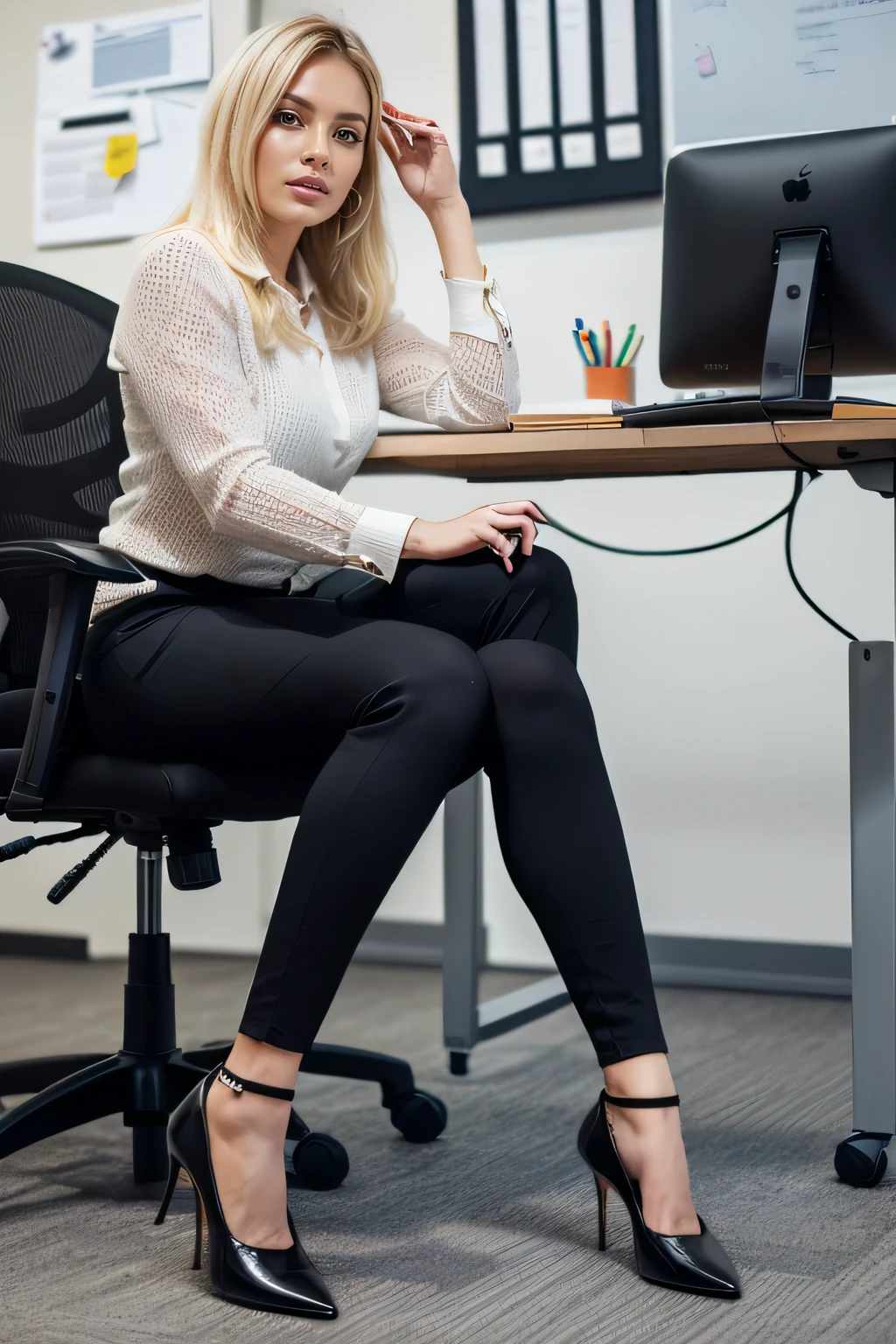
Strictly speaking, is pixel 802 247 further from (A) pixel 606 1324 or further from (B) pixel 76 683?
(A) pixel 606 1324

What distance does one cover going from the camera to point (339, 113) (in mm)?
1351

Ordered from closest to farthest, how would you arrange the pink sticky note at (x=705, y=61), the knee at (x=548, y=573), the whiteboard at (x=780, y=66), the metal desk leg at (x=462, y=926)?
1. the knee at (x=548, y=573)
2. the metal desk leg at (x=462, y=926)
3. the whiteboard at (x=780, y=66)
4. the pink sticky note at (x=705, y=61)

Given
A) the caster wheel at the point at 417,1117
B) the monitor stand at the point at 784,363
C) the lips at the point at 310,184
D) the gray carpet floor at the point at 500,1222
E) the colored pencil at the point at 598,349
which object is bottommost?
the gray carpet floor at the point at 500,1222

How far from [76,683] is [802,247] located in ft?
2.83

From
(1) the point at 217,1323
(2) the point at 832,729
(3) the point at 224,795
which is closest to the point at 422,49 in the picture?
(2) the point at 832,729

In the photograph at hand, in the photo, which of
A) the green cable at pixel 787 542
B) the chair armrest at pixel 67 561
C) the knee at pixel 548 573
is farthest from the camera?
the green cable at pixel 787 542

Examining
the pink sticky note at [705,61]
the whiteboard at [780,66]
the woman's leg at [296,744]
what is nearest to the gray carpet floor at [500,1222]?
the woman's leg at [296,744]

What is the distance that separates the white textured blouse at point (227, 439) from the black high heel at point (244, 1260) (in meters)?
0.47

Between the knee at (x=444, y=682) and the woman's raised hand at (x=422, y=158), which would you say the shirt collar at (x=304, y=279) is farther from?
the knee at (x=444, y=682)

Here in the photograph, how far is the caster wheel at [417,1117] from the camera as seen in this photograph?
1.47m

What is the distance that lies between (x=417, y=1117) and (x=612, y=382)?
92 cm

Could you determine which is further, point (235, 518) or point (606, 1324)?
point (235, 518)

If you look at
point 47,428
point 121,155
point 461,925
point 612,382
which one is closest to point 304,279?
point 47,428

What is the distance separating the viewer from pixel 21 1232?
123cm
